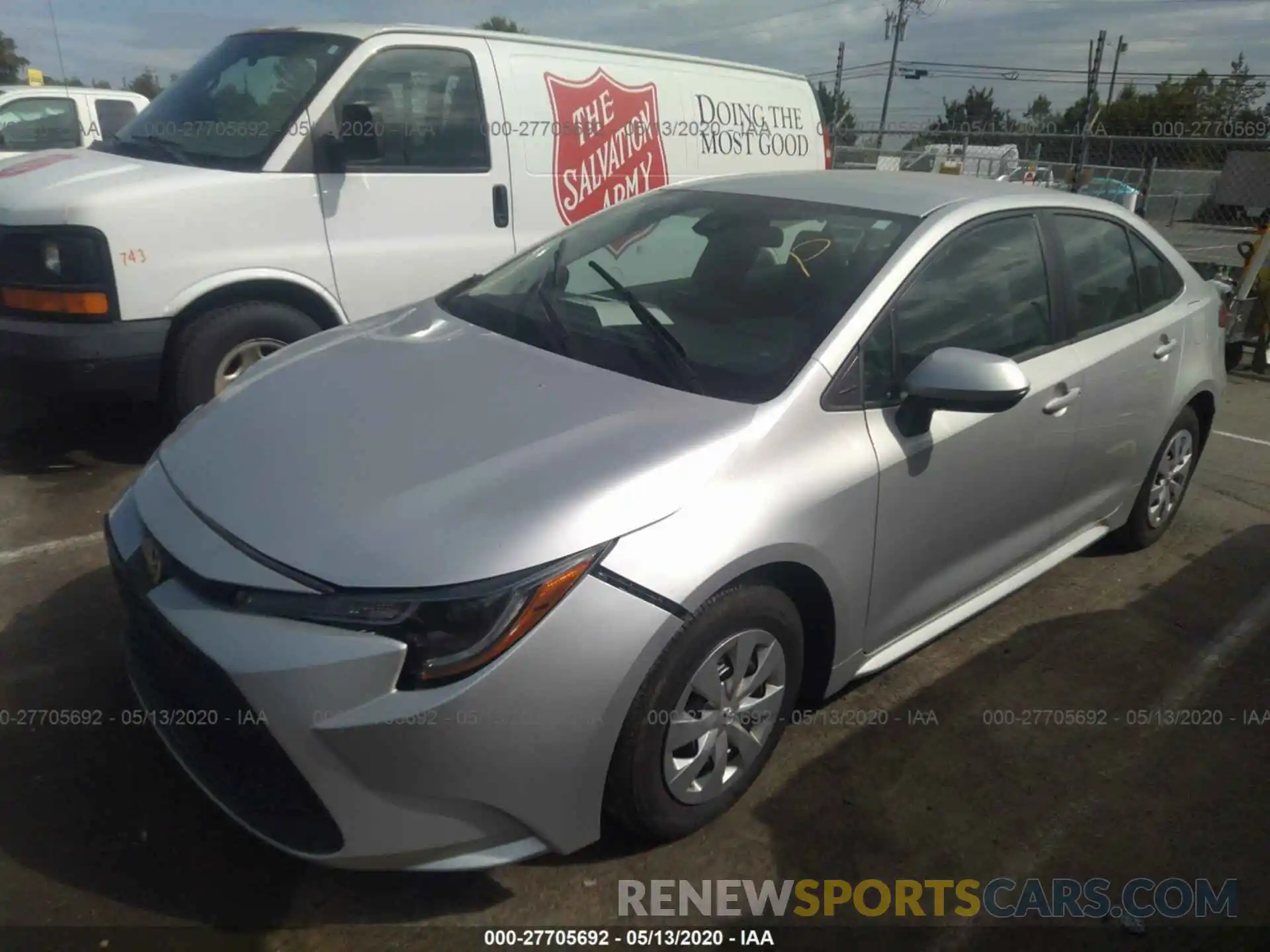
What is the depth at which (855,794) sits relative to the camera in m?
2.76

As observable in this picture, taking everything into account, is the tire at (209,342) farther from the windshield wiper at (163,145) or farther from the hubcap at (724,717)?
Answer: the hubcap at (724,717)

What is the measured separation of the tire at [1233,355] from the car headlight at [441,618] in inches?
314

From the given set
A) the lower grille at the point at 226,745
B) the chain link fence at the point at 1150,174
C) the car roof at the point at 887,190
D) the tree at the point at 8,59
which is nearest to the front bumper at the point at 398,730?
the lower grille at the point at 226,745

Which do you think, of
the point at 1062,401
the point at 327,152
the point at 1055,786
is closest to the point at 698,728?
the point at 1055,786

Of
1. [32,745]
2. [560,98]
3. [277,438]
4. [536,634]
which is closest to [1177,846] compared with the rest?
[536,634]

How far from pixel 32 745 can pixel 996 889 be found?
2.67 meters

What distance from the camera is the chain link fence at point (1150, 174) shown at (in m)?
9.62

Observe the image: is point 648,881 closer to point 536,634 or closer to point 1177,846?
point 536,634

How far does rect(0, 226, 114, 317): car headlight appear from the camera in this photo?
416 cm

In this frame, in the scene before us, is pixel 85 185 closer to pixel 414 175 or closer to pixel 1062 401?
pixel 414 175

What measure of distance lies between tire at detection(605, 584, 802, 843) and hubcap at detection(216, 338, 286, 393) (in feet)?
10.2

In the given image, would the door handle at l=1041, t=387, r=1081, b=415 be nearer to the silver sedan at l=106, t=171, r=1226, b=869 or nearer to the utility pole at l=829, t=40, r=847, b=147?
the silver sedan at l=106, t=171, r=1226, b=869

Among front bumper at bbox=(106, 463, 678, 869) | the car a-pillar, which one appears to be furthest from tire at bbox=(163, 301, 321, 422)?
front bumper at bbox=(106, 463, 678, 869)

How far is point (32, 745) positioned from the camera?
2.73 meters
